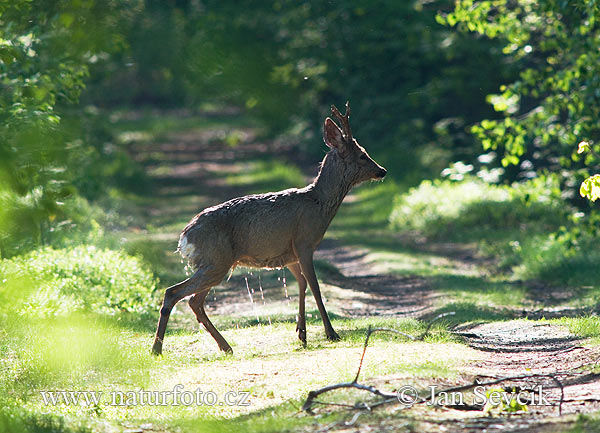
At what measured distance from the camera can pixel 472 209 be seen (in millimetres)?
19125

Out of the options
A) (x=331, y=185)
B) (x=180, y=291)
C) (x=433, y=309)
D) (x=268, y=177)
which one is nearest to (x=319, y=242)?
(x=331, y=185)

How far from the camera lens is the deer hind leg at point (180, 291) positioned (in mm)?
8648

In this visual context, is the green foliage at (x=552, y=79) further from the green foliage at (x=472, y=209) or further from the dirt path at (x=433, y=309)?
the green foliage at (x=472, y=209)

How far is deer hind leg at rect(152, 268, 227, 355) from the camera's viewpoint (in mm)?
8648

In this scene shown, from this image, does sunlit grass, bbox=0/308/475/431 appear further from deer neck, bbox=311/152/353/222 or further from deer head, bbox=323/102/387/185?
deer head, bbox=323/102/387/185

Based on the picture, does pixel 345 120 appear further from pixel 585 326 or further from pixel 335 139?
pixel 585 326

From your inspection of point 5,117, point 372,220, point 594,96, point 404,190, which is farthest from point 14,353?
point 404,190

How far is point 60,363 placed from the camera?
8.23m

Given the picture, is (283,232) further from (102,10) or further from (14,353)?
(102,10)

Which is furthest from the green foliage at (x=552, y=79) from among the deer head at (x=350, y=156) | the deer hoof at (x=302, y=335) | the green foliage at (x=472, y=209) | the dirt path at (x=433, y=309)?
the deer hoof at (x=302, y=335)

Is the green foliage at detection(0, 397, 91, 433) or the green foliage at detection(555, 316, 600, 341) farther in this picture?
the green foliage at detection(555, 316, 600, 341)

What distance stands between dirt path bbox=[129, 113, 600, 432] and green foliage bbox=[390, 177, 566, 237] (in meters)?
1.19

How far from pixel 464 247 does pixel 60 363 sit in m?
11.1

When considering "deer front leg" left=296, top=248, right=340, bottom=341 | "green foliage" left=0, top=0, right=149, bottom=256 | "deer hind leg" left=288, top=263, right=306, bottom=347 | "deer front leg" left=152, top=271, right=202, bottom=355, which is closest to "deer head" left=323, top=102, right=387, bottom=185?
"deer front leg" left=296, top=248, right=340, bottom=341
